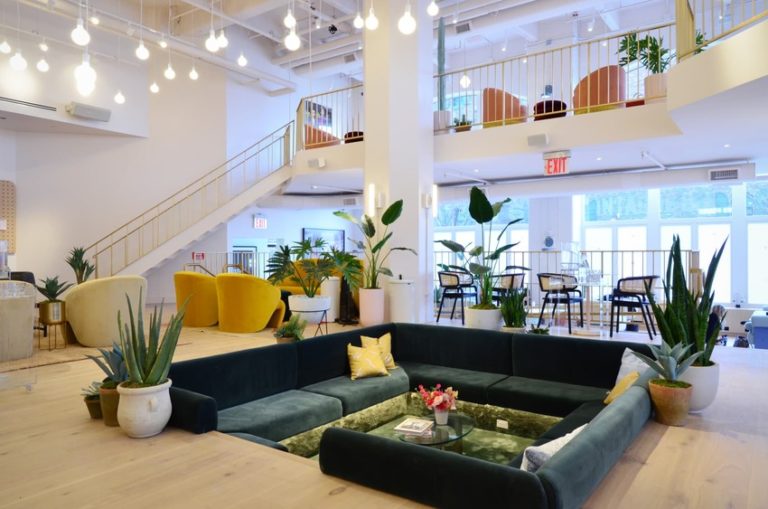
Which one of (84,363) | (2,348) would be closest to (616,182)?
(84,363)

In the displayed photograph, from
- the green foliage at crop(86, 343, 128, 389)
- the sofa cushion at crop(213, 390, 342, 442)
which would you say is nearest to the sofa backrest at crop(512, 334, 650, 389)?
the sofa cushion at crop(213, 390, 342, 442)

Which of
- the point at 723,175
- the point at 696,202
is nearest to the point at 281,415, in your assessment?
the point at 723,175

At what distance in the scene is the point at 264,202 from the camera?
12.4m

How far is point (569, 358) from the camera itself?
435 cm

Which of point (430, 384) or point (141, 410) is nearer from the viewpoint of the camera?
point (141, 410)

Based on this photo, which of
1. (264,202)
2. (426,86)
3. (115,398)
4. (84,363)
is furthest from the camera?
(264,202)

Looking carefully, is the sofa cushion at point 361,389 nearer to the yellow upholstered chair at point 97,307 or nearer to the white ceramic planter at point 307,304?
the white ceramic planter at point 307,304

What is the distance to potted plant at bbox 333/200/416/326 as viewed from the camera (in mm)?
7480

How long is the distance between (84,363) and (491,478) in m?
4.96

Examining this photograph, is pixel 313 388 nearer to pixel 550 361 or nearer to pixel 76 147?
pixel 550 361

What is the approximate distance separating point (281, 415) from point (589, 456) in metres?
2.12

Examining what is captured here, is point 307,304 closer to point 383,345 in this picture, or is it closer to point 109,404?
point 383,345

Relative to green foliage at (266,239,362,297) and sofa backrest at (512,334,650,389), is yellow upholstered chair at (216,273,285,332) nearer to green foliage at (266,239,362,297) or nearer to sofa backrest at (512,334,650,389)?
green foliage at (266,239,362,297)

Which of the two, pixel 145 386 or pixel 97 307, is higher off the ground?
pixel 97 307
